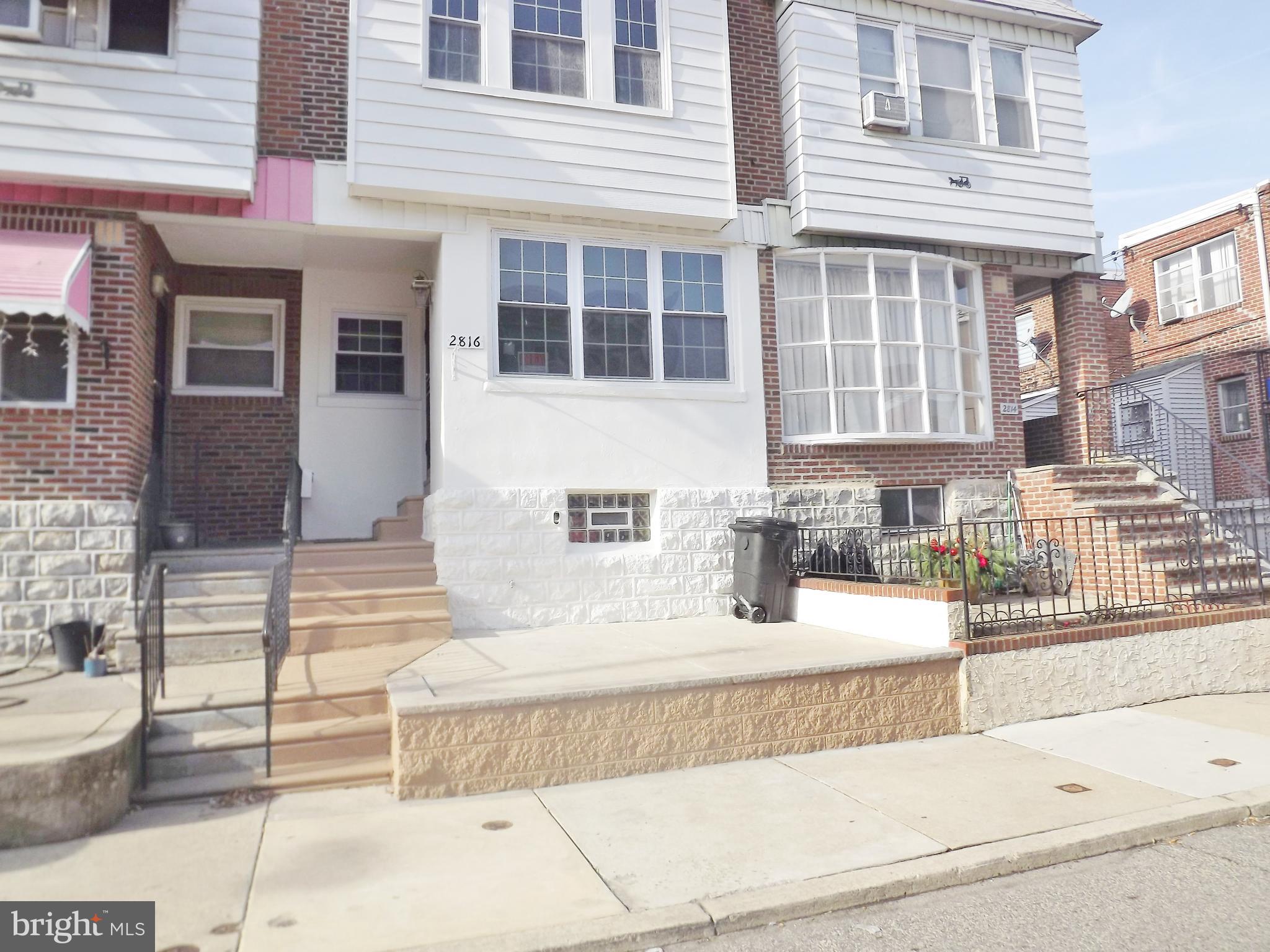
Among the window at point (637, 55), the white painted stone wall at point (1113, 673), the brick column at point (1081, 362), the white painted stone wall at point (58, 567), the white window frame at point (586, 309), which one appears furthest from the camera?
the brick column at point (1081, 362)

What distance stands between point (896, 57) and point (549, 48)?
177 inches

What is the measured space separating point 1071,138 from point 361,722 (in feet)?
37.3

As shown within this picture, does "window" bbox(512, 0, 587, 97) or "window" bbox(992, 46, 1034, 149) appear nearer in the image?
"window" bbox(512, 0, 587, 97)

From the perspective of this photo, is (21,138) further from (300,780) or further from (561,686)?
(561,686)

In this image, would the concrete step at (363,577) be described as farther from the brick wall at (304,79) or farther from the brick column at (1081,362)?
the brick column at (1081,362)

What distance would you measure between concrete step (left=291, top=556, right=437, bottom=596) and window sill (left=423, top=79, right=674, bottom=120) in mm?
4793

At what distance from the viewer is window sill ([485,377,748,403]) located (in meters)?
8.78

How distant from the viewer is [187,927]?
3.67 meters

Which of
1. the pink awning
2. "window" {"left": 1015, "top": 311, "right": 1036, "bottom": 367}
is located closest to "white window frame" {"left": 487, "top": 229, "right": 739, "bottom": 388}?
the pink awning

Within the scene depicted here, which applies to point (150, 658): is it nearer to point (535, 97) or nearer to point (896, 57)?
point (535, 97)

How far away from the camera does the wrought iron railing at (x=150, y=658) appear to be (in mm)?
5277

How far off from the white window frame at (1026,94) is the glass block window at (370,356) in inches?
321
